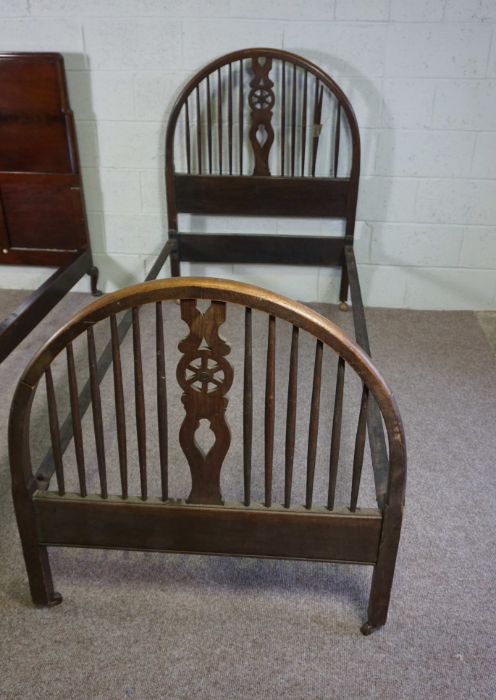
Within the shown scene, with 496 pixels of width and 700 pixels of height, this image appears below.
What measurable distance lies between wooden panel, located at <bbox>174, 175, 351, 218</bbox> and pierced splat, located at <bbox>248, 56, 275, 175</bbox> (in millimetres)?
82

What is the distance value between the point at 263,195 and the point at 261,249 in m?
0.27

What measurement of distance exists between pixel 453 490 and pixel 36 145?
7.43ft

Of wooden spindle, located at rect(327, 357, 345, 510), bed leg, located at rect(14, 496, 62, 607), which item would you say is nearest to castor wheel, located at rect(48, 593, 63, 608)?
bed leg, located at rect(14, 496, 62, 607)

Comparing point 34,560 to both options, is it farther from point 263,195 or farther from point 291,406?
point 263,195

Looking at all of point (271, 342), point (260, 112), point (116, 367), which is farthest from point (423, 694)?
point (260, 112)

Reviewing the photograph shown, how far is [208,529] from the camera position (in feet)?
4.72

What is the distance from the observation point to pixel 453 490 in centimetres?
204

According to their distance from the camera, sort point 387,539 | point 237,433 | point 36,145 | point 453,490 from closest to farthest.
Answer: point 387,539
point 453,490
point 237,433
point 36,145

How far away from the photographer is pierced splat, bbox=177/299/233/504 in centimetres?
122

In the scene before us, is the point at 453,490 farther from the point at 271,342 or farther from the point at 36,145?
the point at 36,145

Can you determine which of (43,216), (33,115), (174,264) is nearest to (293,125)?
(174,264)

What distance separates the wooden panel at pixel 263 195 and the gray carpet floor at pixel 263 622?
1.32 m

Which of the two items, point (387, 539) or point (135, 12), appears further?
point (135, 12)

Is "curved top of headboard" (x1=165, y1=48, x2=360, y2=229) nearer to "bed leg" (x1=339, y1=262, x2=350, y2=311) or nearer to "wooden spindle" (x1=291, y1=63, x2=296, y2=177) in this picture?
"wooden spindle" (x1=291, y1=63, x2=296, y2=177)
